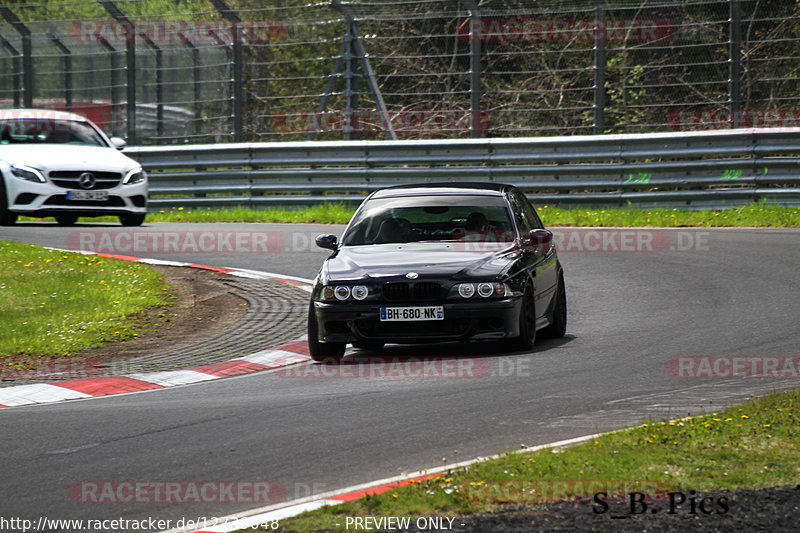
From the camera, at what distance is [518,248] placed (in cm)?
1036

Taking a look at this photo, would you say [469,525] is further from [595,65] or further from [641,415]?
[595,65]

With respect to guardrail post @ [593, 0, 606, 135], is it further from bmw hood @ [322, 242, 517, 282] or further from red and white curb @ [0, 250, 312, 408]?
red and white curb @ [0, 250, 312, 408]

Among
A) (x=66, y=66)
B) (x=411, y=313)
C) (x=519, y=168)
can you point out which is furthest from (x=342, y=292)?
(x=66, y=66)

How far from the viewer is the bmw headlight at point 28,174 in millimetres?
17359

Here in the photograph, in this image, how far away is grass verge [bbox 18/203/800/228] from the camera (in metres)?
18.4

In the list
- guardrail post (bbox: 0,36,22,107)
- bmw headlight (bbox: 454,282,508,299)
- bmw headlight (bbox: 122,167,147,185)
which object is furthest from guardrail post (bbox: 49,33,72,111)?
bmw headlight (bbox: 454,282,508,299)

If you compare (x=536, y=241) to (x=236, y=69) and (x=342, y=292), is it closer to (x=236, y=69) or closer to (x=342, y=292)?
(x=342, y=292)

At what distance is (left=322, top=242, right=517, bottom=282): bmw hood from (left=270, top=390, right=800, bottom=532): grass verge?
298cm

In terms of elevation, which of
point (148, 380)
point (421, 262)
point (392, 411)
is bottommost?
point (148, 380)

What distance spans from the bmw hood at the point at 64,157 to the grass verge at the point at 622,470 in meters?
12.5

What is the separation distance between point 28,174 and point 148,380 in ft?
28.5

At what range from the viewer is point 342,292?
977 centimetres

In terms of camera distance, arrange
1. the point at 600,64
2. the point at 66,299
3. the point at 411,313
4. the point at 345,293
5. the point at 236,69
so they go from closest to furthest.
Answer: the point at 411,313
the point at 345,293
the point at 66,299
the point at 600,64
the point at 236,69

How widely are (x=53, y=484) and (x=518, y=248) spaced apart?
16.9ft
